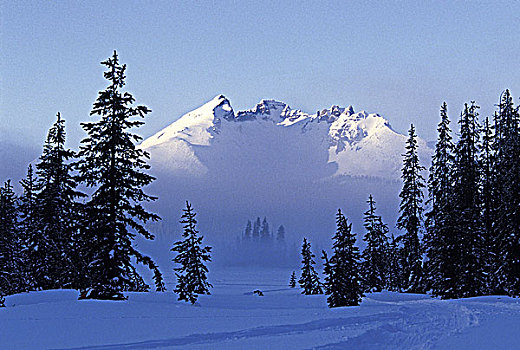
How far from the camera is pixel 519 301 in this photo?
26938 mm

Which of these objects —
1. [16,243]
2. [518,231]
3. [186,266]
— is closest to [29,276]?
[16,243]

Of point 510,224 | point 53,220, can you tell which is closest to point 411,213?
point 510,224

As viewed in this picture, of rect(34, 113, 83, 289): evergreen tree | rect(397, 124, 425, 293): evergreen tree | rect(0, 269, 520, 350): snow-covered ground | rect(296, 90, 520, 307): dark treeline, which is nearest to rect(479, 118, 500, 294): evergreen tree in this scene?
rect(296, 90, 520, 307): dark treeline

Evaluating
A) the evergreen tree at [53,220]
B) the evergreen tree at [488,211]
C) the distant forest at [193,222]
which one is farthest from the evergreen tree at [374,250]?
the evergreen tree at [53,220]

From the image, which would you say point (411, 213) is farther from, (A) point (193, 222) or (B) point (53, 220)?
(B) point (53, 220)

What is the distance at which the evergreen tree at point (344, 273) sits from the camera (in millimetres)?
32469

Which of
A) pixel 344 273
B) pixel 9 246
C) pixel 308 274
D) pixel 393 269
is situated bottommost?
pixel 393 269

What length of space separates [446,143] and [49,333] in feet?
126

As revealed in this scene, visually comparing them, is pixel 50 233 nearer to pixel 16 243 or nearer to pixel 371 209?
pixel 16 243

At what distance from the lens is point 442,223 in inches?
1452

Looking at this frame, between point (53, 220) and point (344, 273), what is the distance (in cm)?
2023

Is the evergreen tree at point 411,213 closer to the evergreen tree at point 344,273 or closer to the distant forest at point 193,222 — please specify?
the distant forest at point 193,222

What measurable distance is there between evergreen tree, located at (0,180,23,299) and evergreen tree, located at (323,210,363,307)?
2144 centimetres

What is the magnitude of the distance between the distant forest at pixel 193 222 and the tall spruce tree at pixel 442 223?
9 centimetres
